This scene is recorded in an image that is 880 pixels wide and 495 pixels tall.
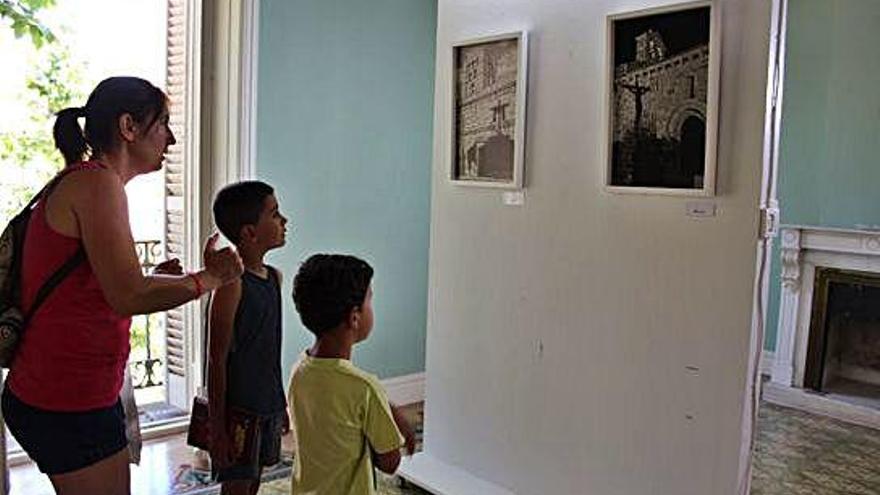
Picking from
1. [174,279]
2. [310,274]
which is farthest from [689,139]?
[174,279]

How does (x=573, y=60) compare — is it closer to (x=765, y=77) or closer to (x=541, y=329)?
(x=765, y=77)

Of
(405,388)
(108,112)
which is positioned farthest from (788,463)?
(108,112)

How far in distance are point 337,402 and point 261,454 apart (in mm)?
546

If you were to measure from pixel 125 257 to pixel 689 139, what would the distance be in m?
1.57

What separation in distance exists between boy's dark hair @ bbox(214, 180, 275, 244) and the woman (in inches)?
15.1

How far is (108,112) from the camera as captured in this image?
4.75 feet

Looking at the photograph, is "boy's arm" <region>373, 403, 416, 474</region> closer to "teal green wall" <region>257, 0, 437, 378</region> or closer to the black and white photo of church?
the black and white photo of church

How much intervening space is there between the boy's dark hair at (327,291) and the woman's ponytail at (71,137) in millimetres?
504

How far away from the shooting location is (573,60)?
249cm

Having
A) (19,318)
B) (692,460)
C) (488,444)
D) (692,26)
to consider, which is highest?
(692,26)

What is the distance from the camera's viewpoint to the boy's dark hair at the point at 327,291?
156 centimetres

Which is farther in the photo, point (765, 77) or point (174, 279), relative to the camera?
point (765, 77)

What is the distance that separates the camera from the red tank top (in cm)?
138

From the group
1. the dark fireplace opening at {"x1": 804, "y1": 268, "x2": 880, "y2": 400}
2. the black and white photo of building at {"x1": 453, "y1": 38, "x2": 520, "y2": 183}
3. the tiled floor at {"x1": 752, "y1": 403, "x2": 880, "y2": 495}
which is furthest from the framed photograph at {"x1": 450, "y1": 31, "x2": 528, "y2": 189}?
the dark fireplace opening at {"x1": 804, "y1": 268, "x2": 880, "y2": 400}
